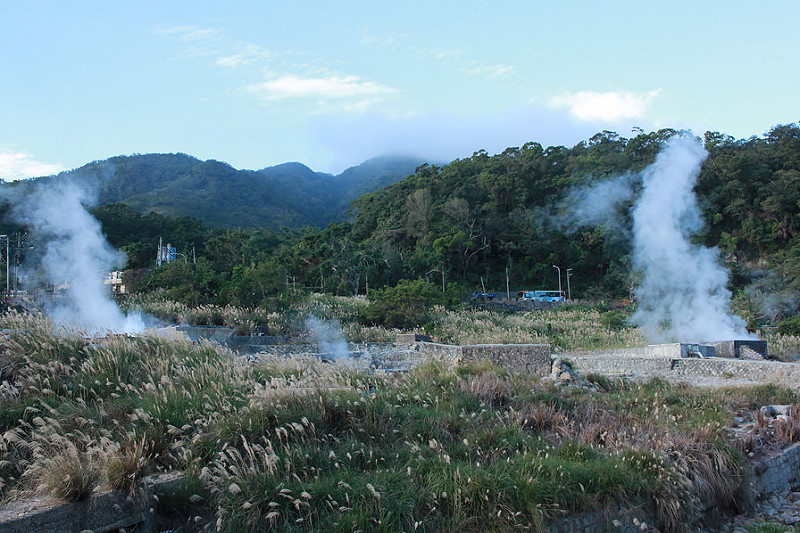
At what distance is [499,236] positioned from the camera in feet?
174

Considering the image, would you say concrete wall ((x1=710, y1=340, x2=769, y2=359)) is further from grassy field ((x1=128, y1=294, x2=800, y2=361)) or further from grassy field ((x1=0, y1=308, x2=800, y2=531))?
grassy field ((x1=0, y1=308, x2=800, y2=531))

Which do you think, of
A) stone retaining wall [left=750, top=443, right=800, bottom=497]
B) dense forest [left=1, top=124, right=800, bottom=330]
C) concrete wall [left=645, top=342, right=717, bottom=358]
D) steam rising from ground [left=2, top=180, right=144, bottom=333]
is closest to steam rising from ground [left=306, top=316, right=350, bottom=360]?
dense forest [left=1, top=124, right=800, bottom=330]

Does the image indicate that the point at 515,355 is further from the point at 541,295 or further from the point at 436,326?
the point at 541,295

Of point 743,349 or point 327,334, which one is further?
point 327,334

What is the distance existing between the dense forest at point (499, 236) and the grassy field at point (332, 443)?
11.0 metres

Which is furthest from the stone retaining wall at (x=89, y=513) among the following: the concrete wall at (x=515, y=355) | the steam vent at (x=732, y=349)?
the steam vent at (x=732, y=349)

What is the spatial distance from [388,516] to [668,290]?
1816 cm

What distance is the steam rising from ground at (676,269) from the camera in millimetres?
17453

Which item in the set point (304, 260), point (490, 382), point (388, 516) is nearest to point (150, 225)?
point (304, 260)

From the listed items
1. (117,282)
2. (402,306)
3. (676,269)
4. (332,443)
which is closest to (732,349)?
(676,269)

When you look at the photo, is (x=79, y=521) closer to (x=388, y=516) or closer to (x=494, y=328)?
(x=388, y=516)

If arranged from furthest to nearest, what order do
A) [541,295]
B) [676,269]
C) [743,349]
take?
[541,295]
[676,269]
[743,349]

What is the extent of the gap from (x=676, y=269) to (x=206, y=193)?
66.8 meters

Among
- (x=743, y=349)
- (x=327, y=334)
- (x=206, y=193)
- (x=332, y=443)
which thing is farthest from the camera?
(x=206, y=193)
